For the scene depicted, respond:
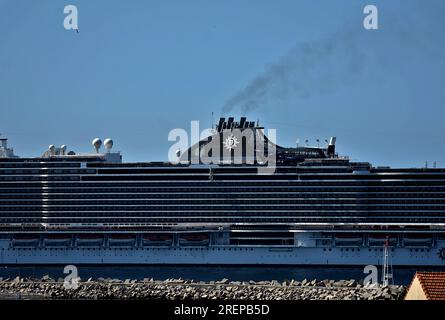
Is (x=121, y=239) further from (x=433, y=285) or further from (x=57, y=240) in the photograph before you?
(x=433, y=285)

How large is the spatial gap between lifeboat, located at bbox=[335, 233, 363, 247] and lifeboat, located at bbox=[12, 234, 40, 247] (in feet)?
52.5

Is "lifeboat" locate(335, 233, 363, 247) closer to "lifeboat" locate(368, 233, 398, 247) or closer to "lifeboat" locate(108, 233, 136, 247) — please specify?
"lifeboat" locate(368, 233, 398, 247)

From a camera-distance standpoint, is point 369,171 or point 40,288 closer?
point 40,288

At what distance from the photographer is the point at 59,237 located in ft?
230

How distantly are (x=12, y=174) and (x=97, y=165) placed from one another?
4941mm

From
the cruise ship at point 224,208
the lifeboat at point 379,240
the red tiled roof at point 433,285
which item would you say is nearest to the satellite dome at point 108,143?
the cruise ship at point 224,208

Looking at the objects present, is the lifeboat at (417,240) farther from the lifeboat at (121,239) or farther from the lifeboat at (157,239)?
the lifeboat at (121,239)

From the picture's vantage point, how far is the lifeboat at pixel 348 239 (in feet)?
221

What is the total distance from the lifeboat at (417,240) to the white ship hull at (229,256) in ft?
1.18

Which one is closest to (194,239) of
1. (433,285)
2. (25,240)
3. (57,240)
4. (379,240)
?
(57,240)

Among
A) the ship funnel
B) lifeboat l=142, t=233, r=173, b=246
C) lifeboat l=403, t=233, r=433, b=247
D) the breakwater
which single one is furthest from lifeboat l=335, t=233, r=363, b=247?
the breakwater

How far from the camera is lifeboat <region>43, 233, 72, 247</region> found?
69750 millimetres

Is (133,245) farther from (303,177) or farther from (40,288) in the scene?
(40,288)
